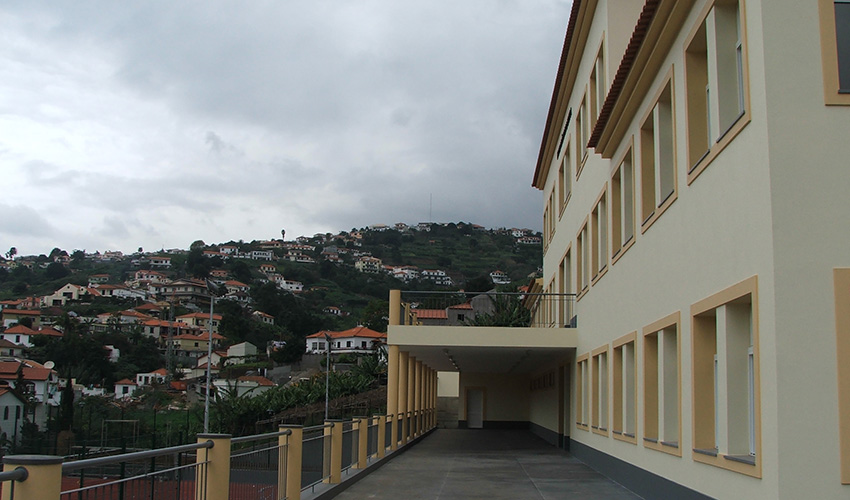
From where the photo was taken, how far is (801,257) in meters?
7.43

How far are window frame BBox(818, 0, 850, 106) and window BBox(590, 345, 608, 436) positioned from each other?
33.2 ft

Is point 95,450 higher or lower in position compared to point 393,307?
lower

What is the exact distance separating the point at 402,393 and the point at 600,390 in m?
8.05

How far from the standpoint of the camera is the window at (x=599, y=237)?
17.8m

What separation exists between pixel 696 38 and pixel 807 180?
3175 mm

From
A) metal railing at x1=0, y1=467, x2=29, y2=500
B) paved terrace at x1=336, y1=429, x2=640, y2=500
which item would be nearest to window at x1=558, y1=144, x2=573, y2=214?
paved terrace at x1=336, y1=429, x2=640, y2=500

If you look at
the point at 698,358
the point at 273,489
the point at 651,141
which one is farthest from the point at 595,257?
Result: the point at 273,489

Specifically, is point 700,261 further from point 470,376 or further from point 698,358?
point 470,376

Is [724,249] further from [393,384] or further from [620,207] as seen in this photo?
[393,384]

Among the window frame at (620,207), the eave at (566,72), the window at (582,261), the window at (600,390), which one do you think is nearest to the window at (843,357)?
the window frame at (620,207)

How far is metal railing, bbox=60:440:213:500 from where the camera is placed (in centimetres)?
604

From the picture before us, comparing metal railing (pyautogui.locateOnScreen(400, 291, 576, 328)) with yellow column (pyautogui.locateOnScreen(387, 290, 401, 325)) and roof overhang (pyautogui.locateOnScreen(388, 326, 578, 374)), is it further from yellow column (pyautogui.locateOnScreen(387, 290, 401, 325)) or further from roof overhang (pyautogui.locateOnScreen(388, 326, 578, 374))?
roof overhang (pyautogui.locateOnScreen(388, 326, 578, 374))

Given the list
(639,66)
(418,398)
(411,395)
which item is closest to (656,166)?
(639,66)

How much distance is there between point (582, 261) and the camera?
21.9 meters
